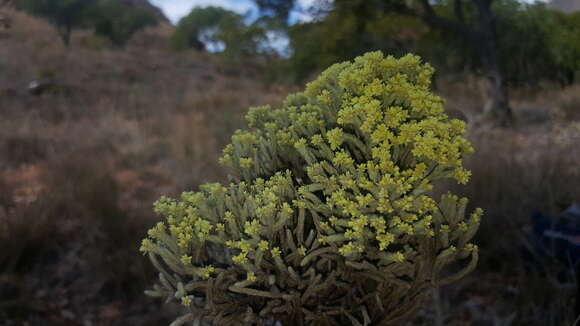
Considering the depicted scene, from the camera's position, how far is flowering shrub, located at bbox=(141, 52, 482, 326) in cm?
84

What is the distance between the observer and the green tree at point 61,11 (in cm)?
2473

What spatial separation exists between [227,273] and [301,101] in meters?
0.47

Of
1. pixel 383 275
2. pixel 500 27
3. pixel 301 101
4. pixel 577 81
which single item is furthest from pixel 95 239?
pixel 577 81

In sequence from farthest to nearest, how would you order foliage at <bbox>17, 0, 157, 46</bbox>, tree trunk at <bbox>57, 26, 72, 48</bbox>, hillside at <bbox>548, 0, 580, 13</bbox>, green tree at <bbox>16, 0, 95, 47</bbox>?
1. foliage at <bbox>17, 0, 157, 46</bbox>
2. green tree at <bbox>16, 0, 95, 47</bbox>
3. tree trunk at <bbox>57, 26, 72, 48</bbox>
4. hillside at <bbox>548, 0, 580, 13</bbox>

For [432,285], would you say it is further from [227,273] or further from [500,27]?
[500,27]

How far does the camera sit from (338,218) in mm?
894

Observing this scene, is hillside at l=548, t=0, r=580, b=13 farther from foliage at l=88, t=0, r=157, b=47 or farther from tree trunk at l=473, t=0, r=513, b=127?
foliage at l=88, t=0, r=157, b=47

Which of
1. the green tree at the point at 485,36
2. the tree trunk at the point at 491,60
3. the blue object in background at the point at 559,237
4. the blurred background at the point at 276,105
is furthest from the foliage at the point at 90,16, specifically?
the blue object in background at the point at 559,237

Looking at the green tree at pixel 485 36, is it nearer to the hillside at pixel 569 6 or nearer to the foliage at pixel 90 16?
the hillside at pixel 569 6

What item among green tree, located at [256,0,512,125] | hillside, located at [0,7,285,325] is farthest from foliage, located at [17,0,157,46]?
green tree, located at [256,0,512,125]

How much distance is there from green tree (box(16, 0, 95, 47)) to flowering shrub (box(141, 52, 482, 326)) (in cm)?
2696

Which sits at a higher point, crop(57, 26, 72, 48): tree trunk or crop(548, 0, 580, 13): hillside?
crop(548, 0, 580, 13): hillside

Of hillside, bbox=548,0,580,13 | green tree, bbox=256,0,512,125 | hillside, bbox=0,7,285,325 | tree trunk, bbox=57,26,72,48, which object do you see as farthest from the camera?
tree trunk, bbox=57,26,72,48

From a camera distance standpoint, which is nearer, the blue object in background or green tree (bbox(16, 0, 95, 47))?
the blue object in background
